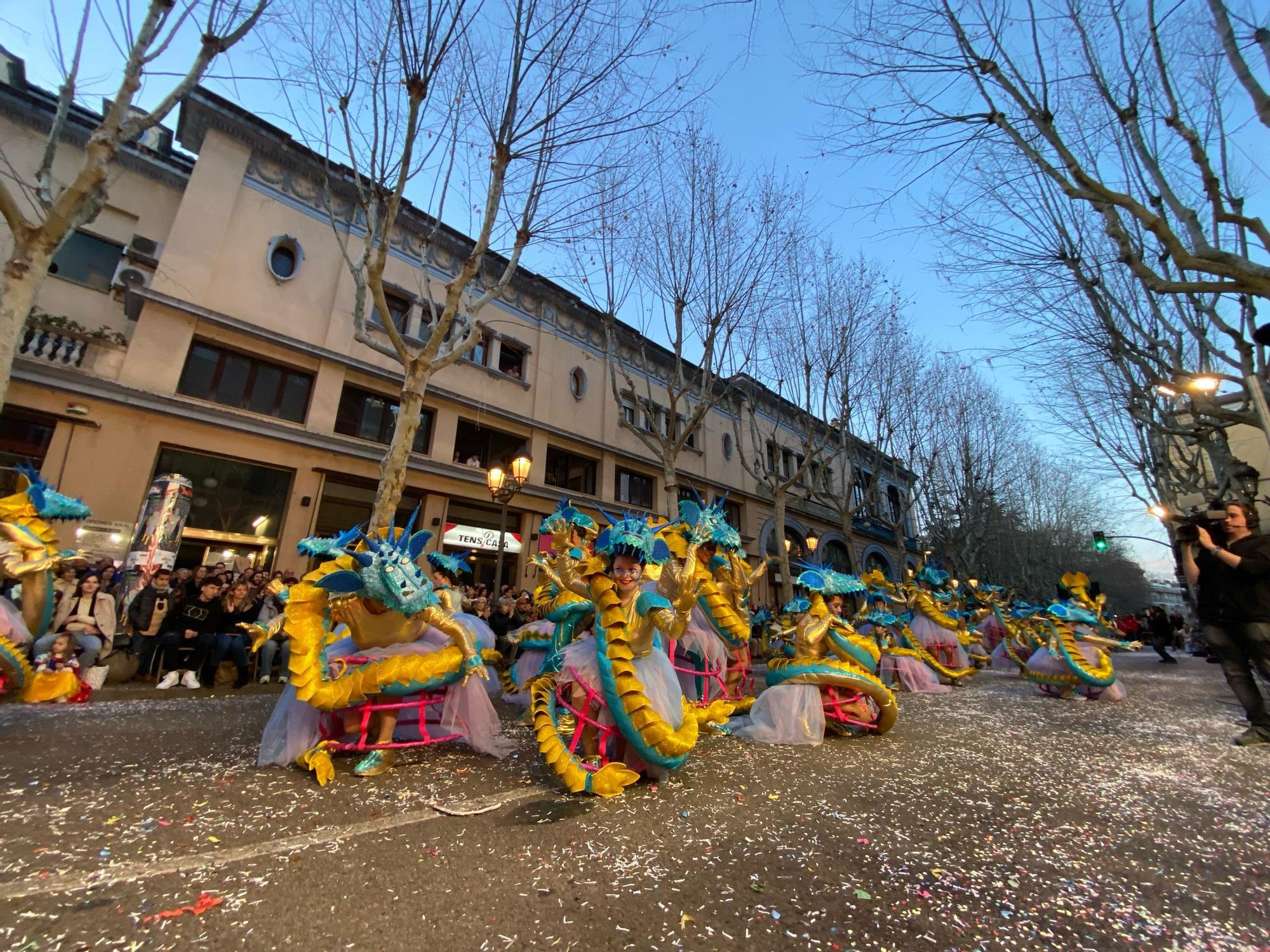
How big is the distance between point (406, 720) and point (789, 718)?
316 cm

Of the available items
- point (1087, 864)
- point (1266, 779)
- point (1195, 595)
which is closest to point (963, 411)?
point (1195, 595)

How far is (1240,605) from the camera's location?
4.45 metres

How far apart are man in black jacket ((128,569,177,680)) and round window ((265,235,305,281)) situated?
27.3 ft

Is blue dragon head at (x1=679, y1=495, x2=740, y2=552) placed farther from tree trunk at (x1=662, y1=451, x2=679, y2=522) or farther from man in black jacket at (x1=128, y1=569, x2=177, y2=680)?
man in black jacket at (x1=128, y1=569, x2=177, y2=680)

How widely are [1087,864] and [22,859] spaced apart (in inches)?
174

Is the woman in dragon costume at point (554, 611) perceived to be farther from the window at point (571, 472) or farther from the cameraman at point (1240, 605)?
the window at point (571, 472)

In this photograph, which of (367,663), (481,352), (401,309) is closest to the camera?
(367,663)

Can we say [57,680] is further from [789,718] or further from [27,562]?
[789,718]

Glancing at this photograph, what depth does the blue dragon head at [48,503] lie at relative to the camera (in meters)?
4.71

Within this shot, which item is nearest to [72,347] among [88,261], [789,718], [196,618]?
[88,261]

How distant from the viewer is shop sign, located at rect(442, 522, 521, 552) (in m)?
14.1

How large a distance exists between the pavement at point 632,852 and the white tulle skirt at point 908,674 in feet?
13.6

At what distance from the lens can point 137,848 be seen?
2240 mm

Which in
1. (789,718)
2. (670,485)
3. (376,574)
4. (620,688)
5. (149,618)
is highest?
(670,485)
